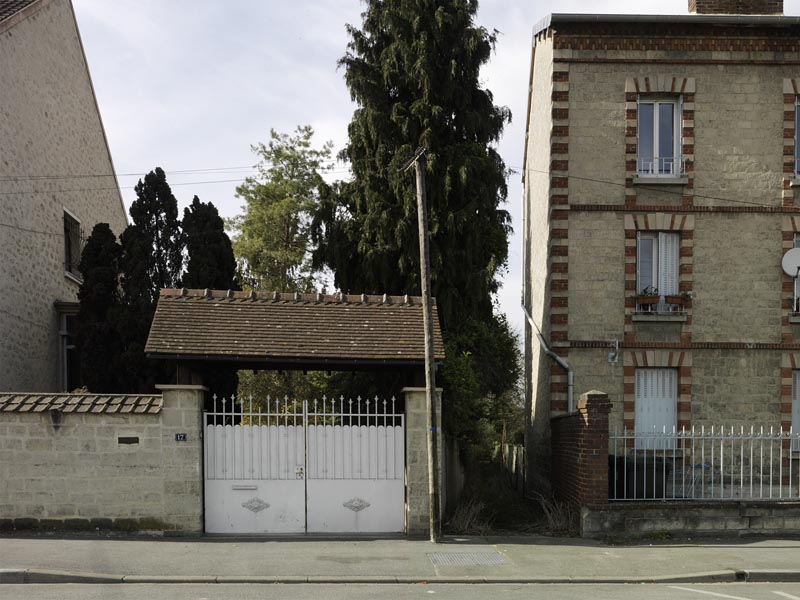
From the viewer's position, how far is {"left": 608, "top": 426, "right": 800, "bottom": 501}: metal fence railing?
14.3 metres

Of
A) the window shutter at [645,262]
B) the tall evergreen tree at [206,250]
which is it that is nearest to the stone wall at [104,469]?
the tall evergreen tree at [206,250]

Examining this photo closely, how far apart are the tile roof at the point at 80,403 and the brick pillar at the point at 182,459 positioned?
11.5 inches

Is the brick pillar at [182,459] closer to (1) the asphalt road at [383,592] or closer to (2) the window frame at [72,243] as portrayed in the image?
(1) the asphalt road at [383,592]

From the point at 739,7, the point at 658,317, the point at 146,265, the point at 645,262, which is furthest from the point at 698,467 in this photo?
the point at 146,265

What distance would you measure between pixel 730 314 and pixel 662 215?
252 cm

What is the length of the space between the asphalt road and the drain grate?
97 centimetres

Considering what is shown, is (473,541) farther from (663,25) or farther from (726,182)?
(663,25)

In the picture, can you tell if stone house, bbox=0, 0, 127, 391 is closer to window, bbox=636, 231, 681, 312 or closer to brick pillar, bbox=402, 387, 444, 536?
brick pillar, bbox=402, 387, 444, 536

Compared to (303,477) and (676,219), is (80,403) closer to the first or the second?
(303,477)

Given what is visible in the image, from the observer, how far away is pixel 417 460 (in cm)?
1302

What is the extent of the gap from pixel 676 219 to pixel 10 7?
16.6 m

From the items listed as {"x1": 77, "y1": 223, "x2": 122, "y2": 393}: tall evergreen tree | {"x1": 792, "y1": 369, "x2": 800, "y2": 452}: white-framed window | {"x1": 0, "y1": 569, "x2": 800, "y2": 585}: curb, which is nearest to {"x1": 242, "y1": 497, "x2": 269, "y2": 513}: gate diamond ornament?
{"x1": 0, "y1": 569, "x2": 800, "y2": 585}: curb

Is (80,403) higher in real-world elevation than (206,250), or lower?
lower

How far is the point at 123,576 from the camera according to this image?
9852mm
